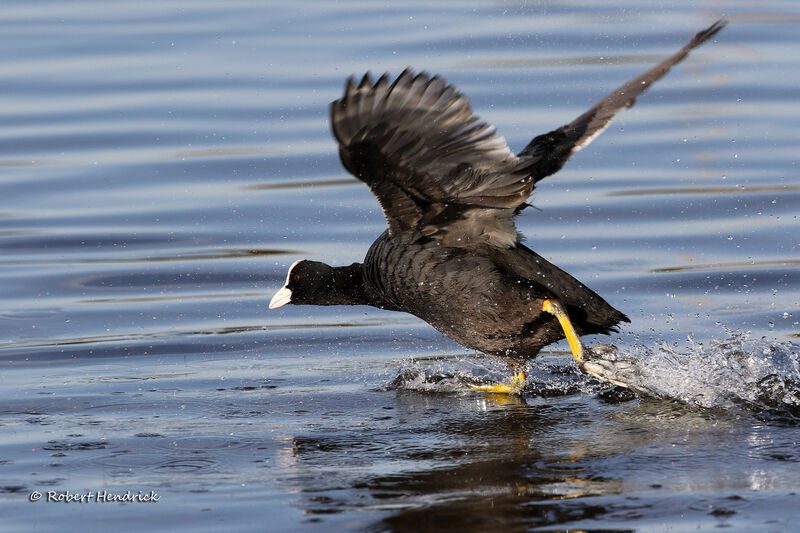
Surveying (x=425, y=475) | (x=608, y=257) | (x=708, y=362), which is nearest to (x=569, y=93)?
(x=608, y=257)

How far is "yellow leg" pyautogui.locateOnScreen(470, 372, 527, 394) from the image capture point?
18.7ft

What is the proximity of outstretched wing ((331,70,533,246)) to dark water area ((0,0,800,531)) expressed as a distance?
0.86 meters

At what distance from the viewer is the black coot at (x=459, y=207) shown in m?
4.76

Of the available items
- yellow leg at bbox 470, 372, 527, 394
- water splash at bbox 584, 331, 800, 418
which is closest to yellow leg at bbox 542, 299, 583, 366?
water splash at bbox 584, 331, 800, 418

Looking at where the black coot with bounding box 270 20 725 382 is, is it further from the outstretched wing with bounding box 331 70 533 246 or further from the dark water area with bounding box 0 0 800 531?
the dark water area with bounding box 0 0 800 531

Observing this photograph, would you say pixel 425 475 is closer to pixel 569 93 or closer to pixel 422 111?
pixel 422 111

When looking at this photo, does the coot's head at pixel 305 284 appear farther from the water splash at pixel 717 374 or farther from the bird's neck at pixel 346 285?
the water splash at pixel 717 374

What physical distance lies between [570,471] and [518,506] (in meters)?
0.40

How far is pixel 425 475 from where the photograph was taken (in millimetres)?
4379

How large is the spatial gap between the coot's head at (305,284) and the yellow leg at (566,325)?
4.66 ft

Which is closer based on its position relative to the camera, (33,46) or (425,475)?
(425,475)

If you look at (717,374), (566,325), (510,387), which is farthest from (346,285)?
(717,374)

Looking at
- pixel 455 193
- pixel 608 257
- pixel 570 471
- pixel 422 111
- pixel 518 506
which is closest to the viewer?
pixel 518 506

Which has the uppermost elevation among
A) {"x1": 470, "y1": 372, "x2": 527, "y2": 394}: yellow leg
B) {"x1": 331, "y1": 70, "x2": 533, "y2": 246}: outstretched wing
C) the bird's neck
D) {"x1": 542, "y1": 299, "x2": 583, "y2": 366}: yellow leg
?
{"x1": 331, "y1": 70, "x2": 533, "y2": 246}: outstretched wing
